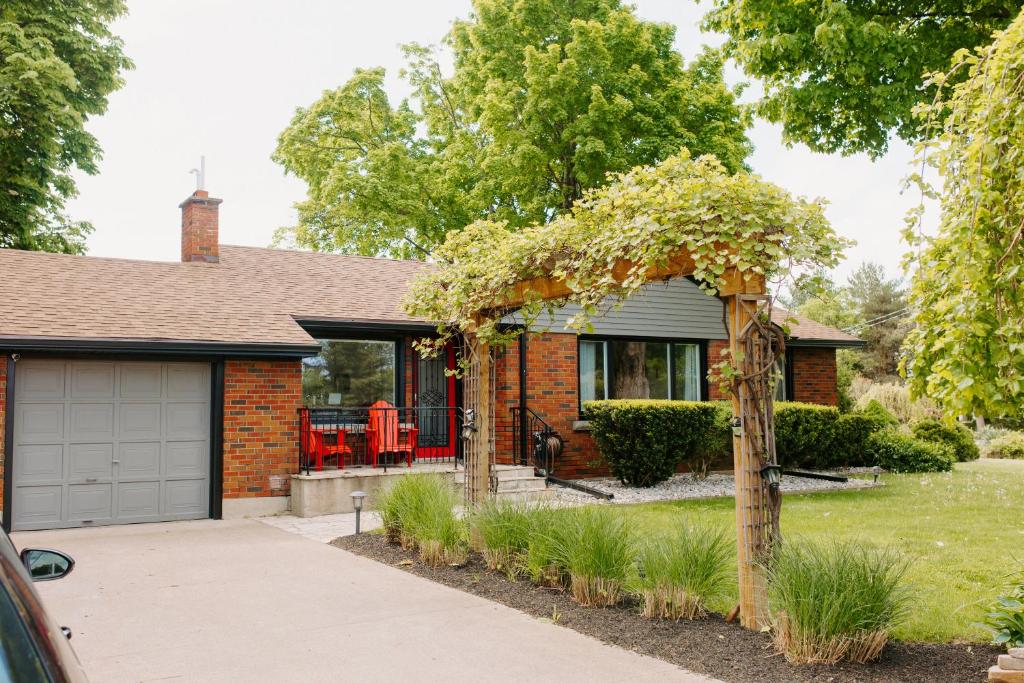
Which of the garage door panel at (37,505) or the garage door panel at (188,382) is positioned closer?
the garage door panel at (37,505)

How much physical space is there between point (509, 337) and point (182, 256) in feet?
28.5

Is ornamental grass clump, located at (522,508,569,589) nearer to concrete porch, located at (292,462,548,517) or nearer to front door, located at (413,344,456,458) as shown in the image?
concrete porch, located at (292,462,548,517)

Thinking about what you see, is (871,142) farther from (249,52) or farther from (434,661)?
(434,661)

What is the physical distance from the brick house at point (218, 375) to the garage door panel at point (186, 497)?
0.8 inches

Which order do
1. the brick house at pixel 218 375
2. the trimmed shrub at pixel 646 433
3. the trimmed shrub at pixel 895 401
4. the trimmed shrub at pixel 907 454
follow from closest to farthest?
1. the brick house at pixel 218 375
2. the trimmed shrub at pixel 646 433
3. the trimmed shrub at pixel 907 454
4. the trimmed shrub at pixel 895 401

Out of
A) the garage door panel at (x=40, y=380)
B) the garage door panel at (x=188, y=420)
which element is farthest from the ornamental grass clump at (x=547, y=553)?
the garage door panel at (x=40, y=380)

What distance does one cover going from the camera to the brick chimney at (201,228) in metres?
14.7

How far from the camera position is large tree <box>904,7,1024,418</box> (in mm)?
3799

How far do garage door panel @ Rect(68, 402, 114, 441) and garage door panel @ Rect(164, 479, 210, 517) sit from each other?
3.52 ft

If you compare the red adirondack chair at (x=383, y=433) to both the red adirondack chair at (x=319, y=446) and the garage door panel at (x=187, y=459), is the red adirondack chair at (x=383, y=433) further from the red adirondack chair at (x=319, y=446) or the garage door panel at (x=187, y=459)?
the garage door panel at (x=187, y=459)

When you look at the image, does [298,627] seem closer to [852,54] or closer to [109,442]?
[109,442]

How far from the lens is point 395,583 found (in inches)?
286

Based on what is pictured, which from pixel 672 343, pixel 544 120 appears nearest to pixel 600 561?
pixel 672 343

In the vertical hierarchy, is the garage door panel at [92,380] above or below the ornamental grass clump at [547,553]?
above
